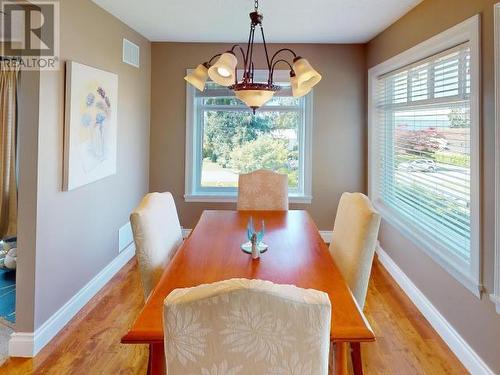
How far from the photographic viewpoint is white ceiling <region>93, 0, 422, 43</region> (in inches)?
115

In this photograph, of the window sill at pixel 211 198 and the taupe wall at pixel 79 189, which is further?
the window sill at pixel 211 198

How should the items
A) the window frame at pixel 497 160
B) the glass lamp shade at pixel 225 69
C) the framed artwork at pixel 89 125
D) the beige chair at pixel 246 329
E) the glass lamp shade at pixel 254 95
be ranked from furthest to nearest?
1. the framed artwork at pixel 89 125
2. the window frame at pixel 497 160
3. the glass lamp shade at pixel 254 95
4. the glass lamp shade at pixel 225 69
5. the beige chair at pixel 246 329

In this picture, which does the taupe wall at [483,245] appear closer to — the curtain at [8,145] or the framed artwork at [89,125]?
the framed artwork at [89,125]

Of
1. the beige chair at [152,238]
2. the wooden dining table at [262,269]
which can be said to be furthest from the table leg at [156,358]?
the beige chair at [152,238]

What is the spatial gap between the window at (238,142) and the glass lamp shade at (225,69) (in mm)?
2692

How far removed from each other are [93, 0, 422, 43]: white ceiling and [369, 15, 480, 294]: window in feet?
1.59

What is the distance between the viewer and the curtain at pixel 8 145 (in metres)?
3.95

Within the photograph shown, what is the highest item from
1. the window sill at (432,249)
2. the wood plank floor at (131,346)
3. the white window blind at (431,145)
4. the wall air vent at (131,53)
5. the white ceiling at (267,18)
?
the white ceiling at (267,18)

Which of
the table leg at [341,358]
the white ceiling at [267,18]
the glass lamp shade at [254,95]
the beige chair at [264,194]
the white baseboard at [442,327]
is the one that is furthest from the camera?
the beige chair at [264,194]

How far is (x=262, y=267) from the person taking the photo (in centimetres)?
175

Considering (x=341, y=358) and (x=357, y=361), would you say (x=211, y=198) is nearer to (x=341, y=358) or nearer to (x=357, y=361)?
(x=357, y=361)

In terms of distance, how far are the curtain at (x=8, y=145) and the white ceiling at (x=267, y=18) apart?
1577 mm

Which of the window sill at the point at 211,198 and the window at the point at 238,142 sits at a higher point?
the window at the point at 238,142

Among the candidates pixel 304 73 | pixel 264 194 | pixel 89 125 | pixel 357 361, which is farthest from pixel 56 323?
pixel 304 73
